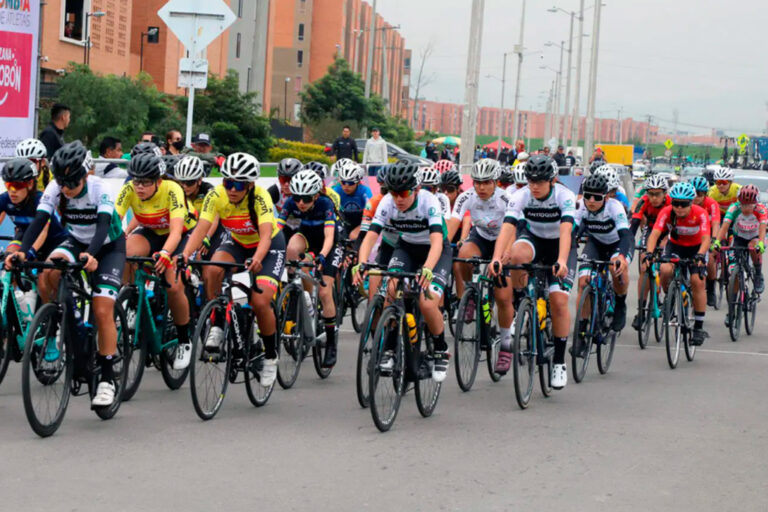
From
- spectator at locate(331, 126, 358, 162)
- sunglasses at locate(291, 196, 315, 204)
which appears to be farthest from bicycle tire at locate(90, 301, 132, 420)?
spectator at locate(331, 126, 358, 162)

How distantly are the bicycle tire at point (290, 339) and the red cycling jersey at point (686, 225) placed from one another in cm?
464

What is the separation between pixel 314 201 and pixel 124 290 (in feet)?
8.91

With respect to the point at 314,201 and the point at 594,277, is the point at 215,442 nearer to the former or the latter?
the point at 314,201

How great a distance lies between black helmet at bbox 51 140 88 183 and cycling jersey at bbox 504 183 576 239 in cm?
358

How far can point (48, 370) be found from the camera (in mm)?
7770

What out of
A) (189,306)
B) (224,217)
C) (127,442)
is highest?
(224,217)

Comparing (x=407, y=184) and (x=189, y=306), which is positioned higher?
(x=407, y=184)

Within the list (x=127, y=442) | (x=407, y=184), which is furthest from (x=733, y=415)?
(x=127, y=442)

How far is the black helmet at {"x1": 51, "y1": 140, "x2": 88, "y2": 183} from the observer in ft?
26.5

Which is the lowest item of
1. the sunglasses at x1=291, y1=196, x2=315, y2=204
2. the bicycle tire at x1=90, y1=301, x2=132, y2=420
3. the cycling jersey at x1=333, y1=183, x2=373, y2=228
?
the bicycle tire at x1=90, y1=301, x2=132, y2=420

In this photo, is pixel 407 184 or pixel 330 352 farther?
pixel 330 352

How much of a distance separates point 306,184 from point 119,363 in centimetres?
263

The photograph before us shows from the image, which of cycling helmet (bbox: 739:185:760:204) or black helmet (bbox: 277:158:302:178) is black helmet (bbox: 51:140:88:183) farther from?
cycling helmet (bbox: 739:185:760:204)

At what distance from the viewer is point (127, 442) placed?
24.8 feet
